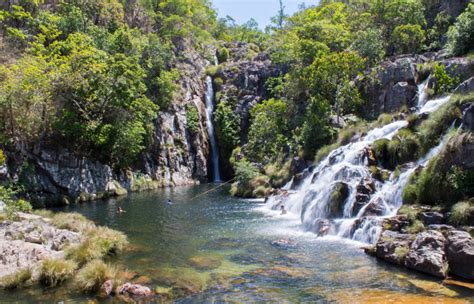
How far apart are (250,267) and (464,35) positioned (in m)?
35.1

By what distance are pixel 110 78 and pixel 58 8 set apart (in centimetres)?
2302

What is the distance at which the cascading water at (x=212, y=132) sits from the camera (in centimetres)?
6419

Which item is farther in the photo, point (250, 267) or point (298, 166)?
point (298, 166)

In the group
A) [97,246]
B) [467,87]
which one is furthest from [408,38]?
[97,246]

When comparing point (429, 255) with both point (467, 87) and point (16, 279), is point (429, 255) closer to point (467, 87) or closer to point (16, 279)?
point (16, 279)

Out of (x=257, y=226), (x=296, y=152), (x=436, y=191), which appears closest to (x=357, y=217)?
(x=436, y=191)

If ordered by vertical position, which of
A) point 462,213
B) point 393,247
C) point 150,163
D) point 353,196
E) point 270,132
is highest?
point 270,132

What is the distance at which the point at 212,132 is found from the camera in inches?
2628

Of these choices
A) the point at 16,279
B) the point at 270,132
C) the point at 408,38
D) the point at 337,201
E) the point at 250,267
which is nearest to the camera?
the point at 16,279

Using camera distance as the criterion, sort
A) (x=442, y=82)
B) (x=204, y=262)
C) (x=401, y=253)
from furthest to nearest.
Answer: (x=442, y=82)
(x=204, y=262)
(x=401, y=253)

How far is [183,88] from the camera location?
66.3 metres

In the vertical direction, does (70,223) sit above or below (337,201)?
below

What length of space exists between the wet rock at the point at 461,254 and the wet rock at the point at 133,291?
11.6 meters

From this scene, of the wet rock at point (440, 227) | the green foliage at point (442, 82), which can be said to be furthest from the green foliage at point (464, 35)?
the wet rock at point (440, 227)
